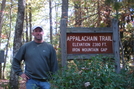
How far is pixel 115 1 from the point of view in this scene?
5.80 meters

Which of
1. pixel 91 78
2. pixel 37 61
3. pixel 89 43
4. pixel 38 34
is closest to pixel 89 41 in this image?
Answer: pixel 89 43

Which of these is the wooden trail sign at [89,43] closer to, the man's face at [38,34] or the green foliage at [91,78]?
the man's face at [38,34]

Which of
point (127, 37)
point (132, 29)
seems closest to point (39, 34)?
point (132, 29)

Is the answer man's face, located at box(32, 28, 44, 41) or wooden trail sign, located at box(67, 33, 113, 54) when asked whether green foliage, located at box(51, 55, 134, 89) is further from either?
Answer: wooden trail sign, located at box(67, 33, 113, 54)

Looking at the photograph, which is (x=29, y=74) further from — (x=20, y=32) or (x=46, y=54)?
(x=20, y=32)

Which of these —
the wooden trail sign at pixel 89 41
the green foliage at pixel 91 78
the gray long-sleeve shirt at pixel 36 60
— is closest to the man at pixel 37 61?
the gray long-sleeve shirt at pixel 36 60

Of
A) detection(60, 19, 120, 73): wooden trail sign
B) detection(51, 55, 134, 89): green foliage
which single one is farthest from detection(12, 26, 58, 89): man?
detection(60, 19, 120, 73): wooden trail sign

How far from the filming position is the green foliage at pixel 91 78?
8.49ft

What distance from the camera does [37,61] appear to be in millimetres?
3562

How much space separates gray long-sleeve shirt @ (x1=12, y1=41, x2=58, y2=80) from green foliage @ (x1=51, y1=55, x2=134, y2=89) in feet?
Answer: 2.50

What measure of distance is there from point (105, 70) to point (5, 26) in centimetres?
2229

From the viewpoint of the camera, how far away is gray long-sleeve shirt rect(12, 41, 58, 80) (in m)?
3.56

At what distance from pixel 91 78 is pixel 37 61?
125 cm

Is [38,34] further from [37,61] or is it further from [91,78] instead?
[91,78]
